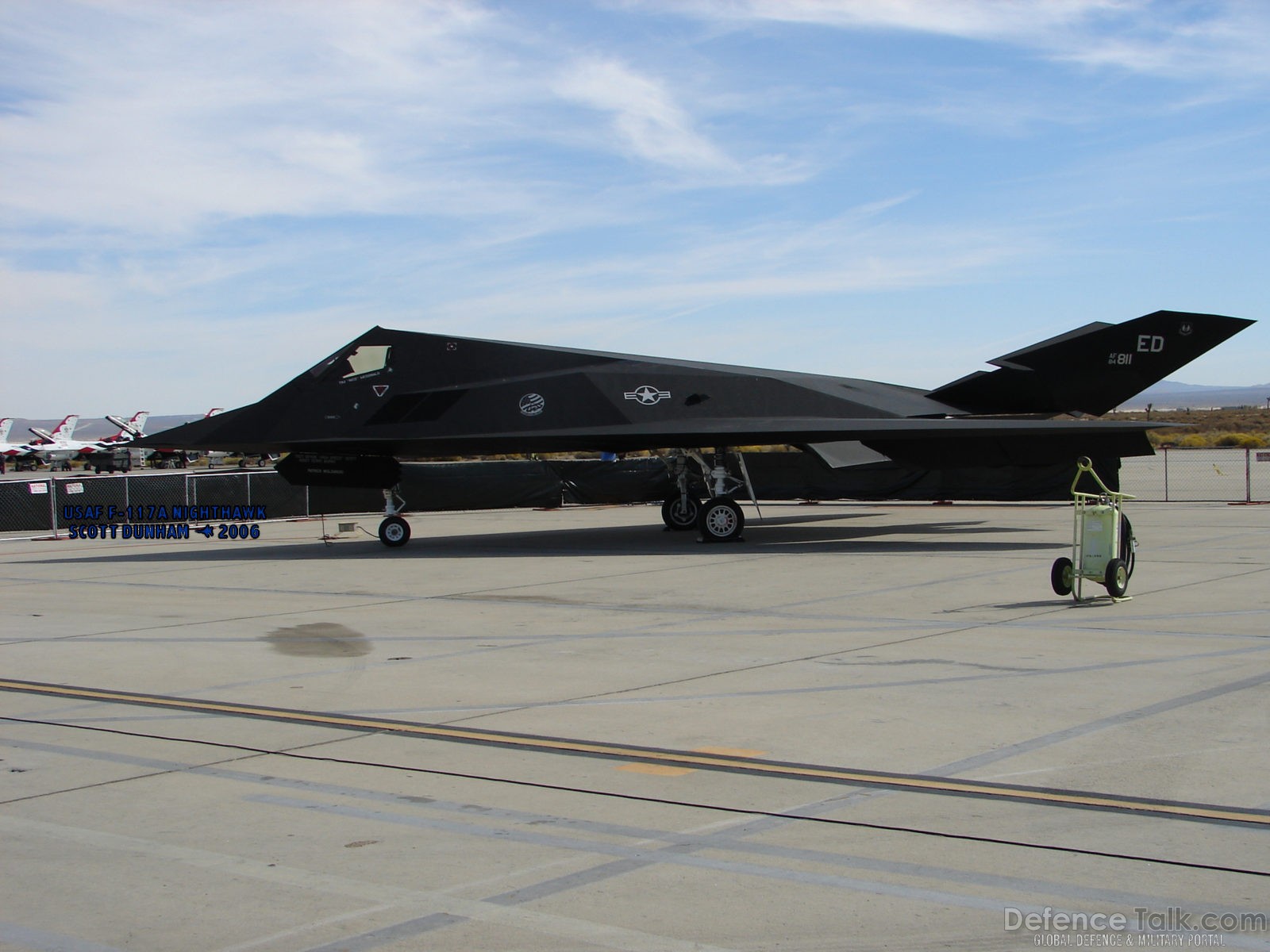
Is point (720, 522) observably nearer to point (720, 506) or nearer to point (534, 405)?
point (720, 506)

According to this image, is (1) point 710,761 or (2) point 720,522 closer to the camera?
(1) point 710,761

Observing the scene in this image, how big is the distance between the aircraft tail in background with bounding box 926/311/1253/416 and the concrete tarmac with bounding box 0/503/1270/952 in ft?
24.5

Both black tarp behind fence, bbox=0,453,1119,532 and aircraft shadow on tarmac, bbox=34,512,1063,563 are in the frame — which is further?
black tarp behind fence, bbox=0,453,1119,532

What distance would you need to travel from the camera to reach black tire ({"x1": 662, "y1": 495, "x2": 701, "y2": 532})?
22281mm

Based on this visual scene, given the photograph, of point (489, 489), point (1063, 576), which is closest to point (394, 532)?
point (489, 489)

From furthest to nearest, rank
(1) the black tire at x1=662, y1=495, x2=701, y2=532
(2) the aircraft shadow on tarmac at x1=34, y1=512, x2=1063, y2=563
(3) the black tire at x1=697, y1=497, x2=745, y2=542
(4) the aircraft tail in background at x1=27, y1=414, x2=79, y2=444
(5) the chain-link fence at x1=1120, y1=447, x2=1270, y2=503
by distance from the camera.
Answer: (4) the aircraft tail in background at x1=27, y1=414, x2=79, y2=444
(5) the chain-link fence at x1=1120, y1=447, x2=1270, y2=503
(1) the black tire at x1=662, y1=495, x2=701, y2=532
(3) the black tire at x1=697, y1=497, x2=745, y2=542
(2) the aircraft shadow on tarmac at x1=34, y1=512, x2=1063, y2=563

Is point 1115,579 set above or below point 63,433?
below

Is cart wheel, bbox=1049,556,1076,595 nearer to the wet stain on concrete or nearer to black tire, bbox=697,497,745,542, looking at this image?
the wet stain on concrete

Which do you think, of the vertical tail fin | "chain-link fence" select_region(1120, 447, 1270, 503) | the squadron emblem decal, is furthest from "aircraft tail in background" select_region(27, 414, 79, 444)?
the squadron emblem decal

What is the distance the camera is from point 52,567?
58.3 feet

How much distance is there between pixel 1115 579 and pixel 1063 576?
49 centimetres

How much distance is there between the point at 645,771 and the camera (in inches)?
235

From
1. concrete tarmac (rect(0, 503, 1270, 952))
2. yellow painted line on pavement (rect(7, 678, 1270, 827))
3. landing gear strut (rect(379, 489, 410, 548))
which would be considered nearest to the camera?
concrete tarmac (rect(0, 503, 1270, 952))

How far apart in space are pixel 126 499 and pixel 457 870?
25900mm
